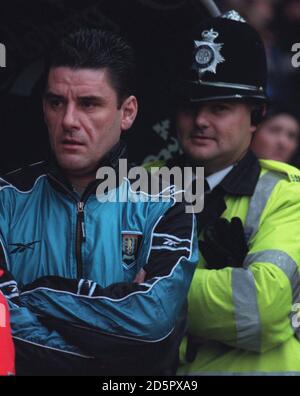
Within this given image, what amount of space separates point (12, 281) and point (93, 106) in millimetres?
639

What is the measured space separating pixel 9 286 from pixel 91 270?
26 cm

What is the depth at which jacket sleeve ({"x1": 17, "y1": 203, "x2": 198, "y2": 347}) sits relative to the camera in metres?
2.93

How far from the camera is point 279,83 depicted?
17.6 feet

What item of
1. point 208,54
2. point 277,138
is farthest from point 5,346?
point 277,138

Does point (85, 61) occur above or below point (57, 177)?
above

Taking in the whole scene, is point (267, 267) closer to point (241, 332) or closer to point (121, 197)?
point (241, 332)

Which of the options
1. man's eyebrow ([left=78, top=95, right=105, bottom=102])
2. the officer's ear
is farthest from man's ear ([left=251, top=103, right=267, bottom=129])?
man's eyebrow ([left=78, top=95, right=105, bottom=102])

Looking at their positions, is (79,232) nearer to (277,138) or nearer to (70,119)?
(70,119)

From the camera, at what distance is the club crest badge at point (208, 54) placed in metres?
3.64

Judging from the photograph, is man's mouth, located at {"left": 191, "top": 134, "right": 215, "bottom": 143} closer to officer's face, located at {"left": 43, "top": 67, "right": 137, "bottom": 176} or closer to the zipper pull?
officer's face, located at {"left": 43, "top": 67, "right": 137, "bottom": 176}

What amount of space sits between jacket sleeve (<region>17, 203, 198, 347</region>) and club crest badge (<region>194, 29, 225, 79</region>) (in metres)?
0.85

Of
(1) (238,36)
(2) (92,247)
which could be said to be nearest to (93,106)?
(2) (92,247)

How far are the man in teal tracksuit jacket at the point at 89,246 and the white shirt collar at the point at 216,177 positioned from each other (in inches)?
18.0

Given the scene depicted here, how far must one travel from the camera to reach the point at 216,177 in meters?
3.70
